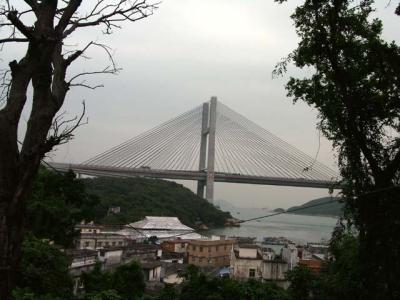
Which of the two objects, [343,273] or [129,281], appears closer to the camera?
[343,273]

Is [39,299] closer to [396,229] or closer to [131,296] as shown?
[396,229]

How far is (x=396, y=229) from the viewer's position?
3256 mm

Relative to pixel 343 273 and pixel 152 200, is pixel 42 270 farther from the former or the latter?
pixel 152 200

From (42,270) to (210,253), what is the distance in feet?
33.0

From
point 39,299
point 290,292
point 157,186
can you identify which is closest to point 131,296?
point 290,292

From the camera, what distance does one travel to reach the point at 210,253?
14578mm

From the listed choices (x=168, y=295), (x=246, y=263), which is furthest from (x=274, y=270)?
(x=168, y=295)

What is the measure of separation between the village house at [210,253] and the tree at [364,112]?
11.3 m

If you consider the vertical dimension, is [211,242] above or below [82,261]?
above

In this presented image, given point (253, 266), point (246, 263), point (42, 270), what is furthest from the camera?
point (246, 263)

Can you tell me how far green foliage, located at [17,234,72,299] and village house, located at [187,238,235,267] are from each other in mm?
9530

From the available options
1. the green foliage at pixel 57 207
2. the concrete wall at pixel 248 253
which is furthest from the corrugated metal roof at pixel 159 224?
the green foliage at pixel 57 207

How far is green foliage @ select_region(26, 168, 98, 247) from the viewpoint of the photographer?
7398 mm

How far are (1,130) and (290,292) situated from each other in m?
5.06
